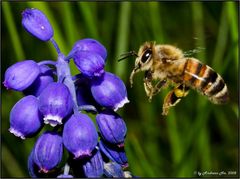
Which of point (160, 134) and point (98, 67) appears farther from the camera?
point (160, 134)

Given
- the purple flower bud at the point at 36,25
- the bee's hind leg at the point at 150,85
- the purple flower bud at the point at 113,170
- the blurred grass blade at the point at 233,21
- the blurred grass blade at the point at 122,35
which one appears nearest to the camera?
the purple flower bud at the point at 113,170

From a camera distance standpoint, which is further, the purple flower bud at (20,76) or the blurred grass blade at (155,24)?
the blurred grass blade at (155,24)

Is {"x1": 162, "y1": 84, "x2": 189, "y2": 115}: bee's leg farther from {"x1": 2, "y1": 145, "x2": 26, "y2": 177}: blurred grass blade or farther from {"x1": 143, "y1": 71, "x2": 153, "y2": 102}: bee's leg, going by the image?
{"x1": 2, "y1": 145, "x2": 26, "y2": 177}: blurred grass blade

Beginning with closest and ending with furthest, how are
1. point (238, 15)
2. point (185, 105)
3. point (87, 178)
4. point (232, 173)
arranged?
point (87, 178) < point (238, 15) < point (232, 173) < point (185, 105)

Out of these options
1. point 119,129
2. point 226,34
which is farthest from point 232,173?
point 119,129

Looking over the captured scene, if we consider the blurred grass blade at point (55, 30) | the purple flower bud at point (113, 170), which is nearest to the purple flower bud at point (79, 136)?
the purple flower bud at point (113, 170)

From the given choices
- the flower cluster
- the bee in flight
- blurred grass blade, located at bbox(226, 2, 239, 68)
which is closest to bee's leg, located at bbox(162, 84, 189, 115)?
the bee in flight

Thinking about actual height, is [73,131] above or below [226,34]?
above

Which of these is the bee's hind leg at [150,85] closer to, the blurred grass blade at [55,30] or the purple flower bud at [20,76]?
the purple flower bud at [20,76]

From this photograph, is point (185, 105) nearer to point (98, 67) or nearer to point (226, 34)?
point (226, 34)
